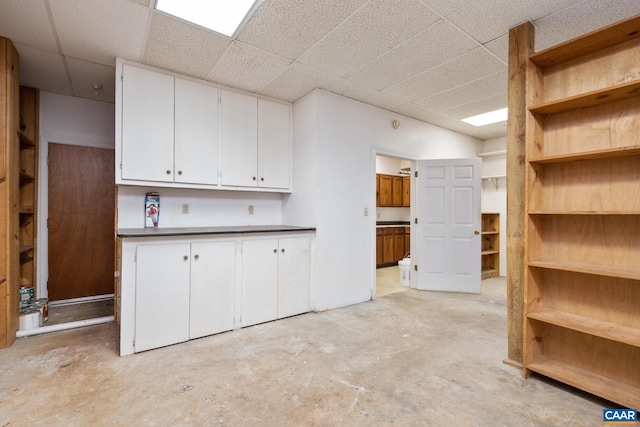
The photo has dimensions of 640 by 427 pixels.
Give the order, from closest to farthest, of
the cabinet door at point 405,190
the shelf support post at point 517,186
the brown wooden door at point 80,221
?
1. the shelf support post at point 517,186
2. the brown wooden door at point 80,221
3. the cabinet door at point 405,190

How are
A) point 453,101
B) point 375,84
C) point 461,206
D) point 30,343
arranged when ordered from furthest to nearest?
point 461,206, point 453,101, point 375,84, point 30,343

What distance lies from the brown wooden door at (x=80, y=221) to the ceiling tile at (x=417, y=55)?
350 cm

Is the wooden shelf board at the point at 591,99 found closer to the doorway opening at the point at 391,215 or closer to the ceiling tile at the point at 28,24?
the ceiling tile at the point at 28,24

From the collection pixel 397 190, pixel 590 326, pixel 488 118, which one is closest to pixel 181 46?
pixel 590 326

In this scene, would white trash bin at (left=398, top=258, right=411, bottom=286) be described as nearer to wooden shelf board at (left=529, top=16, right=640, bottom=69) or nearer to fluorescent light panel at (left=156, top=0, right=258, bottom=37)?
wooden shelf board at (left=529, top=16, right=640, bottom=69)

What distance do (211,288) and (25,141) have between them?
8.81 ft

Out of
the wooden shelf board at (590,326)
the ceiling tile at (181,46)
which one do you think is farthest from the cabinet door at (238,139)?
the wooden shelf board at (590,326)

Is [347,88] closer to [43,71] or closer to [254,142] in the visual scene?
[254,142]

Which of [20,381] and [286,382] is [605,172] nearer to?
[286,382]

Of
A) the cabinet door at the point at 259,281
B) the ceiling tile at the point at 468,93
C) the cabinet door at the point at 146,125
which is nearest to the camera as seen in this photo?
the cabinet door at the point at 146,125

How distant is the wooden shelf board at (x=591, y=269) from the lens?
66.1 inches

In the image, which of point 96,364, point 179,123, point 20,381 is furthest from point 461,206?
point 20,381

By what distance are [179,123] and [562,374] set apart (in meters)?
3.83

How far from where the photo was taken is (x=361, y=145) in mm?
3891
